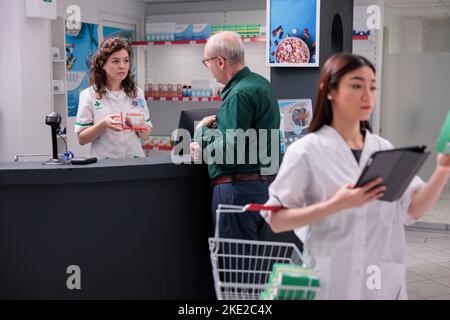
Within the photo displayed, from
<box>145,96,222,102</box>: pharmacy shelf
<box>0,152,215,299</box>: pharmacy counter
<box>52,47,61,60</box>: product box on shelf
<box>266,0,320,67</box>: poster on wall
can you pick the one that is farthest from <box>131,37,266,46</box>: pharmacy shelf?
<box>0,152,215,299</box>: pharmacy counter

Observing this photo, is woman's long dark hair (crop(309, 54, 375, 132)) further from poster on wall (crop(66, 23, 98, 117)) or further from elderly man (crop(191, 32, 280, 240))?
poster on wall (crop(66, 23, 98, 117))

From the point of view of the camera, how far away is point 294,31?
4.75 meters

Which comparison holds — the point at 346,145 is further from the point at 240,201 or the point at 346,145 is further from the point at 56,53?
the point at 56,53

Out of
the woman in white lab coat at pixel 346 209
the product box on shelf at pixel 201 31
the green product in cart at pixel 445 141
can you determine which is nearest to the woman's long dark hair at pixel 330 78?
the woman in white lab coat at pixel 346 209

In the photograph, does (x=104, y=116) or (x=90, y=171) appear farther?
(x=104, y=116)

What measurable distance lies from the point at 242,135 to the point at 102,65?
4.77 ft

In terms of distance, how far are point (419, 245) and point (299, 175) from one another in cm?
487

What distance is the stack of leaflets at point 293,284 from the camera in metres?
1.94

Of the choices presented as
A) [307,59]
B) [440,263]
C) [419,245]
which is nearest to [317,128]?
[307,59]

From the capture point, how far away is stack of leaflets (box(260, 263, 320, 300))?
194cm

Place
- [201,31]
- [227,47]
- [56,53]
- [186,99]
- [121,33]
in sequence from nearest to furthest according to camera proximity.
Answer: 1. [227,47]
2. [56,53]
3. [201,31]
4. [186,99]
5. [121,33]

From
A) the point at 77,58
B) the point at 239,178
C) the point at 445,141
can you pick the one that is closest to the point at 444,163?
the point at 445,141

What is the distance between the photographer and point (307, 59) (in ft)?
15.6
